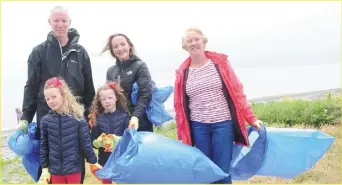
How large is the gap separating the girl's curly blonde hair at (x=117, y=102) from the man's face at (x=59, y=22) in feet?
1.74

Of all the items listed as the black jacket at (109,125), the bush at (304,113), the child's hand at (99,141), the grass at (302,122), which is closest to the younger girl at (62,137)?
the child's hand at (99,141)

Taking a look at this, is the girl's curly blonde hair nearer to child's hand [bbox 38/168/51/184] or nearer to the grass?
child's hand [bbox 38/168/51/184]

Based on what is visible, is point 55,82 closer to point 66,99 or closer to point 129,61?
point 66,99

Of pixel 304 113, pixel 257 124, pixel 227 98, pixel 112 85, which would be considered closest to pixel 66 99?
pixel 112 85

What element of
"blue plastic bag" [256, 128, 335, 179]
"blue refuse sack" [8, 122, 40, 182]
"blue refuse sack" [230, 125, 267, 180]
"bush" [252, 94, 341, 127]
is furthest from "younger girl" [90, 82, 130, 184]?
"bush" [252, 94, 341, 127]

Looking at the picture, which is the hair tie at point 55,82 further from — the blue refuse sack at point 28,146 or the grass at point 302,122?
the grass at point 302,122

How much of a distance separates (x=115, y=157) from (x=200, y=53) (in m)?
1.00

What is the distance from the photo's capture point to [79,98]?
3.66m

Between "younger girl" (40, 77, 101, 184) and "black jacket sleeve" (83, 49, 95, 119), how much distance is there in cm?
28

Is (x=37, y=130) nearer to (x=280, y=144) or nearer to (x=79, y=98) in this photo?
(x=79, y=98)

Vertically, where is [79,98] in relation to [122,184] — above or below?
above

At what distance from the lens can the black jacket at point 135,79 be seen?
11.8 ft

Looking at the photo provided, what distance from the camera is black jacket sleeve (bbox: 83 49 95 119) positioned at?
3648 millimetres

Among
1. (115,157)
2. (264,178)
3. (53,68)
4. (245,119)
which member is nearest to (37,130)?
(53,68)
